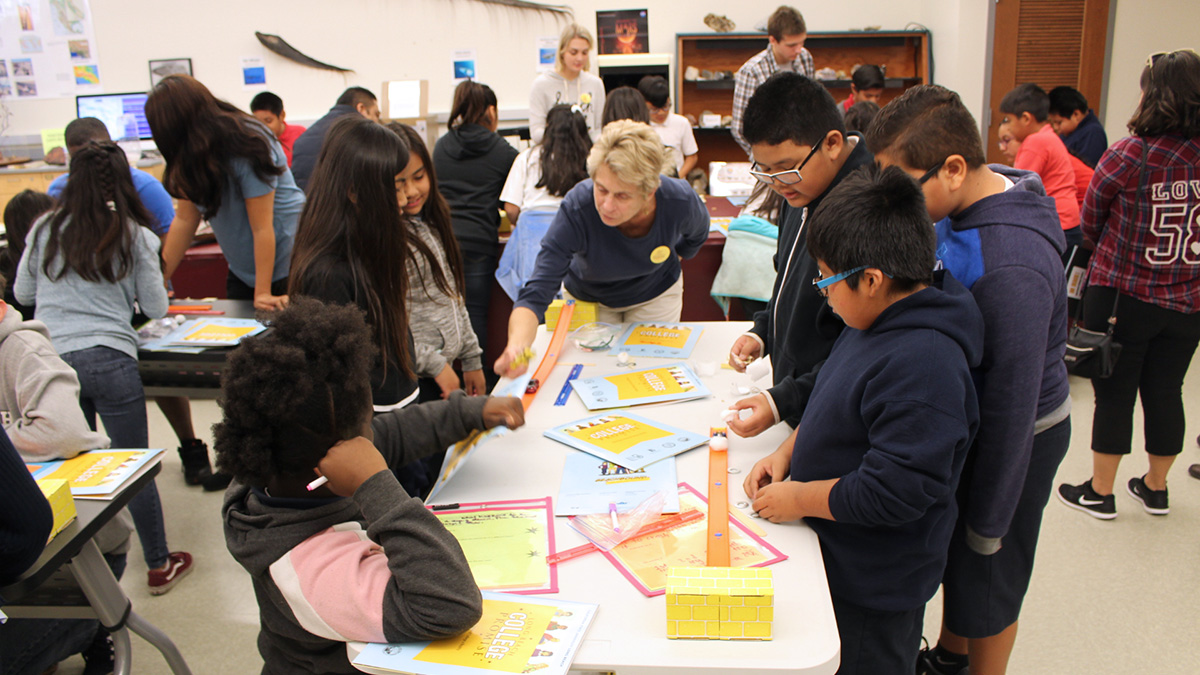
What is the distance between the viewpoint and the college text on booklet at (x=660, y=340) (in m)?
2.08

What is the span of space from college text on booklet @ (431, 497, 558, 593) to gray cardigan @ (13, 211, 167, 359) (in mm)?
1548

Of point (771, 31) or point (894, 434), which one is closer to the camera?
point (894, 434)

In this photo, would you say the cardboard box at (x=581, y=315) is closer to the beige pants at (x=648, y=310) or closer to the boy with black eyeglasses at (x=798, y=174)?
the beige pants at (x=648, y=310)

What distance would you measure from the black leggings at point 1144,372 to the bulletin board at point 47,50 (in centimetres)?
764

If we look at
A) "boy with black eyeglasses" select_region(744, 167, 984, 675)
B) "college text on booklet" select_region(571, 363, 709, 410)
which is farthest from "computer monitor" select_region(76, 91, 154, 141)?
"boy with black eyeglasses" select_region(744, 167, 984, 675)

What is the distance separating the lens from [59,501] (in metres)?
1.41

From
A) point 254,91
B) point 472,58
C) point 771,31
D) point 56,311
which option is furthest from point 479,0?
point 56,311

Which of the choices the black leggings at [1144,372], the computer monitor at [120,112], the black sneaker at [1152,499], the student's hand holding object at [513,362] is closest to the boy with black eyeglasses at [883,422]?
the student's hand holding object at [513,362]

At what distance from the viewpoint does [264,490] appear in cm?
107

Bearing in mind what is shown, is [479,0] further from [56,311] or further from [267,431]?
[267,431]

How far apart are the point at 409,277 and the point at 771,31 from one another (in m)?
3.41

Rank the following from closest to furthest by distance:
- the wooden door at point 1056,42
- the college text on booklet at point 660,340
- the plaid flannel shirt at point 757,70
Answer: the college text on booklet at point 660,340
the plaid flannel shirt at point 757,70
the wooden door at point 1056,42

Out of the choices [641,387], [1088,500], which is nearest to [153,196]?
[641,387]

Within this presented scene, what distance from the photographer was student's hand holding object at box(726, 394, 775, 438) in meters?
1.47
